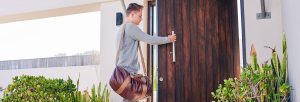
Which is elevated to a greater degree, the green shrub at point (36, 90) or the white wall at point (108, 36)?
the white wall at point (108, 36)

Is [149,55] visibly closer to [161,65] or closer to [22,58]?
[161,65]

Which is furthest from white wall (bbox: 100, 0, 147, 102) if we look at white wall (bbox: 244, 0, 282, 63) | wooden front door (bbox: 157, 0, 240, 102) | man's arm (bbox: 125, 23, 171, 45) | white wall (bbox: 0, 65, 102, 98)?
white wall (bbox: 244, 0, 282, 63)

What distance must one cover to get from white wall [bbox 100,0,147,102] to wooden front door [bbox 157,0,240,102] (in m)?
1.21

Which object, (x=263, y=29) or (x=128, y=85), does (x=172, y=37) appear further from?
(x=263, y=29)

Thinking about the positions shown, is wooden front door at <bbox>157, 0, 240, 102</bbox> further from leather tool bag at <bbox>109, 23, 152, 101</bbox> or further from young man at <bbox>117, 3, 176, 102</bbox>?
leather tool bag at <bbox>109, 23, 152, 101</bbox>

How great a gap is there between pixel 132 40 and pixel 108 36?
1593 mm

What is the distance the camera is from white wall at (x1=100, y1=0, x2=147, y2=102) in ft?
14.4

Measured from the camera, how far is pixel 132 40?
2957 mm

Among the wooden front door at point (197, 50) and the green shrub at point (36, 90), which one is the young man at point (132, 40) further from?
the green shrub at point (36, 90)

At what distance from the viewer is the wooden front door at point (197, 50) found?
3148mm

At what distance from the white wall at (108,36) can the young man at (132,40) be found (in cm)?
136

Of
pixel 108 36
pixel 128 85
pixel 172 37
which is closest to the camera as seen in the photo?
pixel 128 85

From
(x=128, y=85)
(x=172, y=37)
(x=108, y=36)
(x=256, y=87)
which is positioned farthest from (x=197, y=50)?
(x=108, y=36)

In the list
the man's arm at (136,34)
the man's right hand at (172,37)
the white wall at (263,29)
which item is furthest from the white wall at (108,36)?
the white wall at (263,29)
